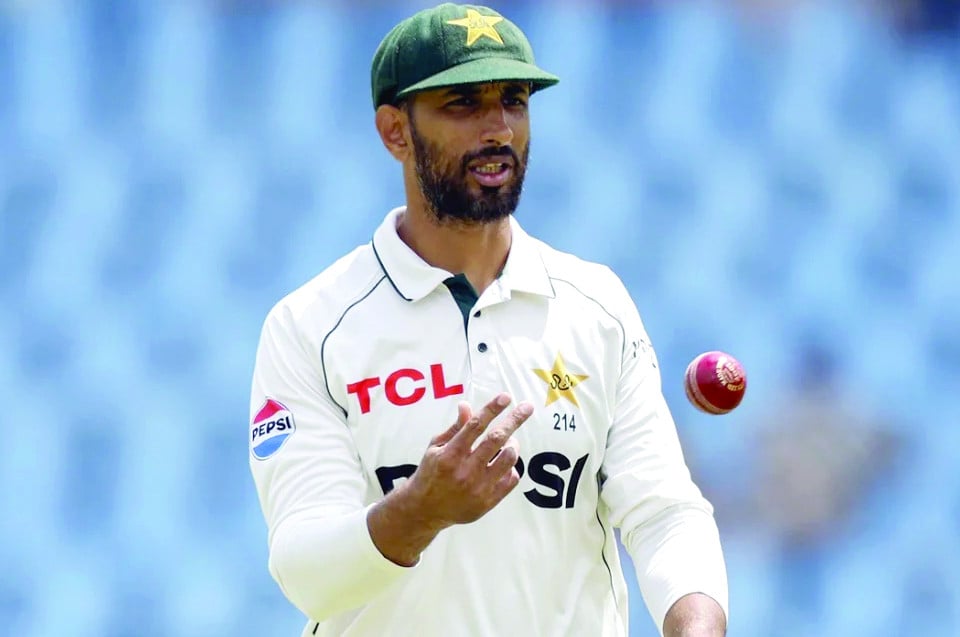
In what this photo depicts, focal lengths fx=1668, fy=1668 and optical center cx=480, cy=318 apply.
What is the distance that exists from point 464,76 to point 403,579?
64 cm

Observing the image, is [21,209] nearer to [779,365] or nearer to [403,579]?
[779,365]

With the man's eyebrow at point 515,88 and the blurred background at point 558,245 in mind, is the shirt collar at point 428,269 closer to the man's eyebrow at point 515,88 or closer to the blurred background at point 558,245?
the man's eyebrow at point 515,88

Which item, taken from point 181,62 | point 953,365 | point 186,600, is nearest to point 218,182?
point 181,62

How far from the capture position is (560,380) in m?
2.15

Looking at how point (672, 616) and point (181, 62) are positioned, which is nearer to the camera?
point (672, 616)

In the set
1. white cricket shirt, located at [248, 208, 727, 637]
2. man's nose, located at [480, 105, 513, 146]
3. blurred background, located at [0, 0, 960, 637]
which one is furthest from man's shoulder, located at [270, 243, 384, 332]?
blurred background, located at [0, 0, 960, 637]

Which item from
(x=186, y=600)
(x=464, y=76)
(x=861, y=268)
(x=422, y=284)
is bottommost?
(x=186, y=600)

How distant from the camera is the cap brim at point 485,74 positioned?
211 centimetres

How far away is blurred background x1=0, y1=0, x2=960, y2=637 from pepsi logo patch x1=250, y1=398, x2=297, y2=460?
4.92 feet

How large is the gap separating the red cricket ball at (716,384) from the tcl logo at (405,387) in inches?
18.8

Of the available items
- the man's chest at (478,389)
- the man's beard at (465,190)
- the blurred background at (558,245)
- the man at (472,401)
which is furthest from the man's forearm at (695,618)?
the blurred background at (558,245)

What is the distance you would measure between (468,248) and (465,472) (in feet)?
1.72

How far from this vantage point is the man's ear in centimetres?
229

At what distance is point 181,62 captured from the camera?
397 centimetres
